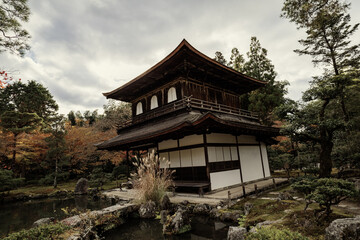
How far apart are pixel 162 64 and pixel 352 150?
10.1 meters

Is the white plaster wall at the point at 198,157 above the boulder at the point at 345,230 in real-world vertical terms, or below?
above

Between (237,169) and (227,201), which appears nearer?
(227,201)

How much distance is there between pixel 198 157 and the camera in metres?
9.06

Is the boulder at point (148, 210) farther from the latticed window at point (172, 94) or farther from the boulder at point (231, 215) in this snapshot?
the latticed window at point (172, 94)

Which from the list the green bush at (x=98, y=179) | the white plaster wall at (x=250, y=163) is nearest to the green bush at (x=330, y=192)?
the white plaster wall at (x=250, y=163)

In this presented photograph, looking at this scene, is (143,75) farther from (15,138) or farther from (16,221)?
→ (15,138)

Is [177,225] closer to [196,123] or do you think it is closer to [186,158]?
[196,123]

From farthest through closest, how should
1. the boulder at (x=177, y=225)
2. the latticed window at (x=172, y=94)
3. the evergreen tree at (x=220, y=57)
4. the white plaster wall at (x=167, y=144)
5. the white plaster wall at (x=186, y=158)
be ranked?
the evergreen tree at (x=220, y=57)
the latticed window at (x=172, y=94)
the white plaster wall at (x=167, y=144)
the white plaster wall at (x=186, y=158)
the boulder at (x=177, y=225)

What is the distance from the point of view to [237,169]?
9.92 m

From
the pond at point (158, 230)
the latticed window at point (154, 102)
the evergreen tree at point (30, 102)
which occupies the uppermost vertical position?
the evergreen tree at point (30, 102)

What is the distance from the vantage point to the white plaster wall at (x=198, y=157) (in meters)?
8.86

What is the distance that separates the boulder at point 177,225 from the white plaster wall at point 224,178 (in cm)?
321

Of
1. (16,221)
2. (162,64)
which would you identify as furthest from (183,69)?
(16,221)

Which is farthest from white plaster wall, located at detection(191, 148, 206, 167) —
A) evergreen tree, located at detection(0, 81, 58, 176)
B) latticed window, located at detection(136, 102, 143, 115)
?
evergreen tree, located at detection(0, 81, 58, 176)
